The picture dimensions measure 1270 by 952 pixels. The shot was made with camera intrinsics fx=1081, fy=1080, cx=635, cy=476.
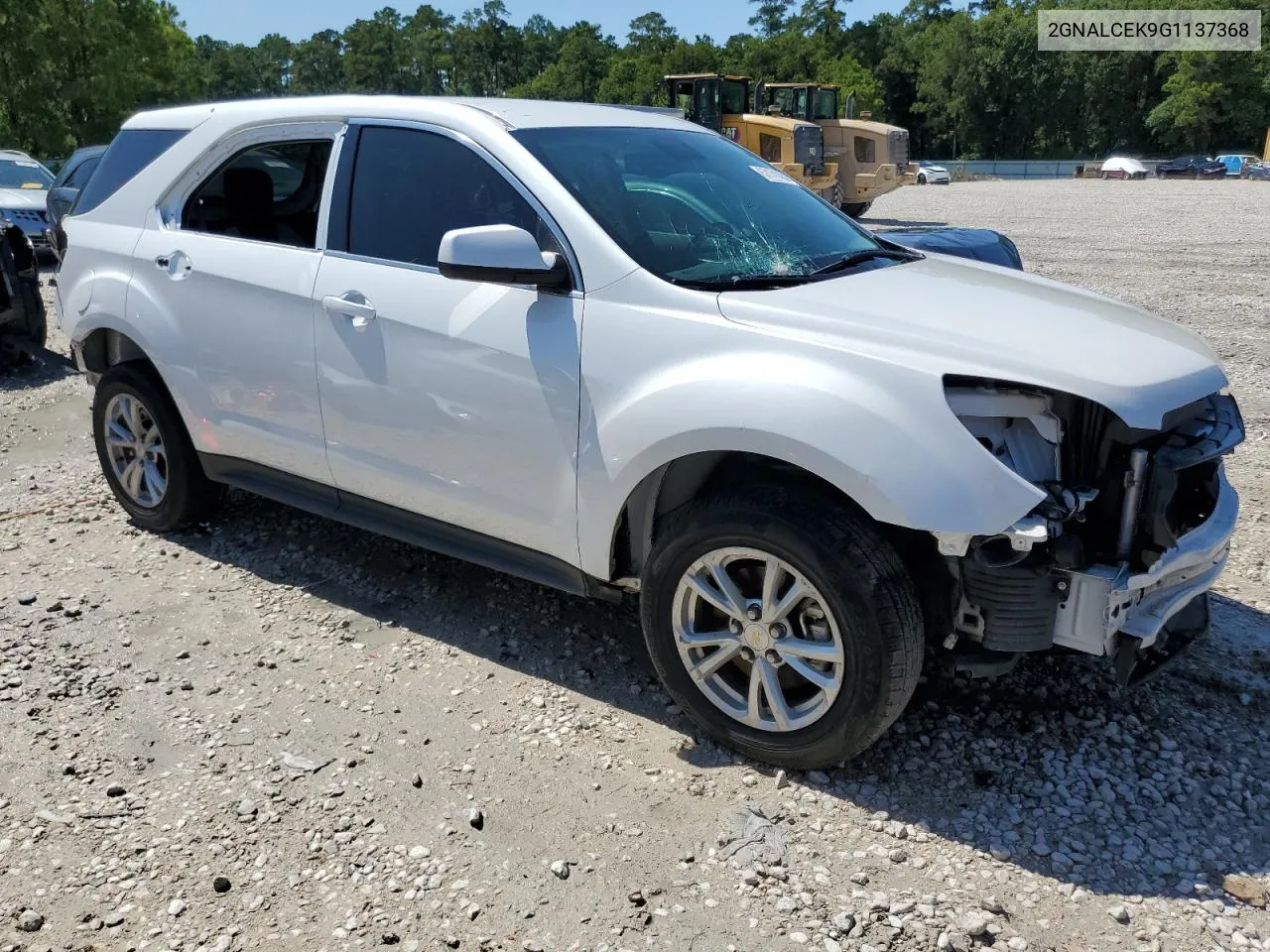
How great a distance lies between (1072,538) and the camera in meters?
2.80

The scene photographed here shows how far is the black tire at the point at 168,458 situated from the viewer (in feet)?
15.9

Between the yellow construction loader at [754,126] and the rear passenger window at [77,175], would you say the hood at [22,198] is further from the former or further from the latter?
the yellow construction loader at [754,126]

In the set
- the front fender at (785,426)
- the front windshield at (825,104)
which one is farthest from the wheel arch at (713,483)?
the front windshield at (825,104)

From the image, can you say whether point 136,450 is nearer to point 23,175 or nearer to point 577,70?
point 23,175

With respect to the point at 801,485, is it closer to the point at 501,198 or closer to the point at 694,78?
the point at 501,198

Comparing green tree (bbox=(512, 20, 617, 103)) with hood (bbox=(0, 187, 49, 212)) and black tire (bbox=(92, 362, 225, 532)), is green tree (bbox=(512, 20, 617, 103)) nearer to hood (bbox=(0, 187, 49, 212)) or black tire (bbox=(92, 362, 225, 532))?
hood (bbox=(0, 187, 49, 212))

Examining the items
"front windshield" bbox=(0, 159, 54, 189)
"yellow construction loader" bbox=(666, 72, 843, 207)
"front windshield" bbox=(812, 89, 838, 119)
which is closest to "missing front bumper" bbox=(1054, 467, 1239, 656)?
"front windshield" bbox=(0, 159, 54, 189)

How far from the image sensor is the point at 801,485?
309 cm

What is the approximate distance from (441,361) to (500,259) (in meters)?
0.50

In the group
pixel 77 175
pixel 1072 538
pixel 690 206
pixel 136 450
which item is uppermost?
pixel 77 175

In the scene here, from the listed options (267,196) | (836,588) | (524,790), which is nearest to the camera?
(836,588)

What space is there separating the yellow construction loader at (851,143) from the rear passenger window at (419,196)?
21432mm

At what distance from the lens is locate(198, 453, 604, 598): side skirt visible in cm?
362

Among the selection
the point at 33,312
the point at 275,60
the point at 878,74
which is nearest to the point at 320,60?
the point at 275,60
